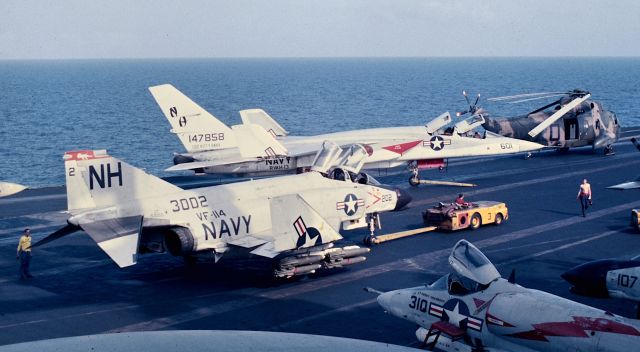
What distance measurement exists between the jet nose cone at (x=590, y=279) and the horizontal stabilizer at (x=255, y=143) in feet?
66.9

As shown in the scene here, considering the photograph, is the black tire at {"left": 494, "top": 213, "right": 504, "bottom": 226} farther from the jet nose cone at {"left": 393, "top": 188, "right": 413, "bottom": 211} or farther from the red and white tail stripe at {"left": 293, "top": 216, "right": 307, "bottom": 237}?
the red and white tail stripe at {"left": 293, "top": 216, "right": 307, "bottom": 237}

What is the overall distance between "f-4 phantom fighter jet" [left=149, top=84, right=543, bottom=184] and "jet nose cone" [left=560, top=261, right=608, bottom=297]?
66.1 feet

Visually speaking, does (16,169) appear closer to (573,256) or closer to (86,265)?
(86,265)

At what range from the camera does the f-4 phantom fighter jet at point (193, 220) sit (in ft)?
72.5

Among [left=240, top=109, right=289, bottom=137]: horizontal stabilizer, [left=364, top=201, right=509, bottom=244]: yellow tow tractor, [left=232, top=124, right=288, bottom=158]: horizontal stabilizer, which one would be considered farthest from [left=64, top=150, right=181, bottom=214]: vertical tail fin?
[left=240, top=109, right=289, bottom=137]: horizontal stabilizer

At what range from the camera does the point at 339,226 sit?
25.7 metres

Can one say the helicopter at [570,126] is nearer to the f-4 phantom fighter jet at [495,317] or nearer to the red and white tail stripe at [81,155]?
the red and white tail stripe at [81,155]

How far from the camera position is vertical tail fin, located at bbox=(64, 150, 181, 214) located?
22266 millimetres

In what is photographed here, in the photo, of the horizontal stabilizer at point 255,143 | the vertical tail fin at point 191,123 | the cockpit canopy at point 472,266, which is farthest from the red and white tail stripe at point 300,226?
the vertical tail fin at point 191,123

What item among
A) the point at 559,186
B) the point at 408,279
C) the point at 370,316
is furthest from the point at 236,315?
the point at 559,186

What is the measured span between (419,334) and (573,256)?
12.2m

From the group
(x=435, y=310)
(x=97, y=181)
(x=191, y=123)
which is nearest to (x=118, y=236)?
(x=97, y=181)

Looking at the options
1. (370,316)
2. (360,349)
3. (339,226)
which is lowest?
(370,316)

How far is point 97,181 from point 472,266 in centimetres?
1256
